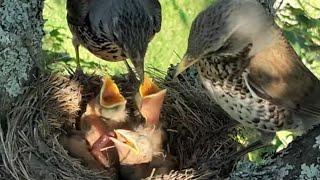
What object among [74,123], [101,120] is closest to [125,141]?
[101,120]

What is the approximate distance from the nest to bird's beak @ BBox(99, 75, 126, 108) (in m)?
0.25

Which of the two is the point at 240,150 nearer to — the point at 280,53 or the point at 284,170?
the point at 280,53

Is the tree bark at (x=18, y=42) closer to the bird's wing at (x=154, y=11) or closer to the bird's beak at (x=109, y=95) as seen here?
the bird's beak at (x=109, y=95)

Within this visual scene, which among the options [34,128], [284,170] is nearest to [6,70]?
[34,128]

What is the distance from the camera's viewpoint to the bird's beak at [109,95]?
3.39 meters

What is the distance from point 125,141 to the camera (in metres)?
3.33

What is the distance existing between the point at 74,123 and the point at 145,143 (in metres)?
0.47

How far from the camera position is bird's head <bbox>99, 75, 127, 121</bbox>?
11.1ft

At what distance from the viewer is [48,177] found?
3100 millimetres

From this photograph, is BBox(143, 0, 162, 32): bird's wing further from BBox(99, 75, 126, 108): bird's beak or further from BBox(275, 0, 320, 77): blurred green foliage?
BBox(275, 0, 320, 77): blurred green foliage

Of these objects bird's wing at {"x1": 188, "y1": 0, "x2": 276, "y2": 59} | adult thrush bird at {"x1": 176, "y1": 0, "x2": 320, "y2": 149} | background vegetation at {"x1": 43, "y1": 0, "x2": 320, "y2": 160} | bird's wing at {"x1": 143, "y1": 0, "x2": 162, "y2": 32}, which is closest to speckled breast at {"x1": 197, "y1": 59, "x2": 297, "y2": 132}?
adult thrush bird at {"x1": 176, "y1": 0, "x2": 320, "y2": 149}

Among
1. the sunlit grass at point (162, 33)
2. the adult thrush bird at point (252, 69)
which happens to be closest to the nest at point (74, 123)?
the adult thrush bird at point (252, 69)

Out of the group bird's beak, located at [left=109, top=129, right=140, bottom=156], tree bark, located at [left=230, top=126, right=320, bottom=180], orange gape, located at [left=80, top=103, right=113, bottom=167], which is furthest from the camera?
orange gape, located at [left=80, top=103, right=113, bottom=167]

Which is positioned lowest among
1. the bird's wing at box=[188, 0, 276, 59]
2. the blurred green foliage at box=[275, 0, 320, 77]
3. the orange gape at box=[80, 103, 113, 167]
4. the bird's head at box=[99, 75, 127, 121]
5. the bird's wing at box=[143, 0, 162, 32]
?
the orange gape at box=[80, 103, 113, 167]
